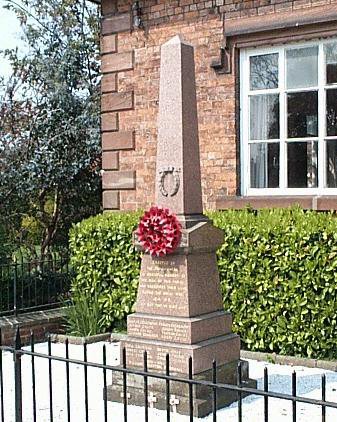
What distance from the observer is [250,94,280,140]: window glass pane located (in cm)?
959

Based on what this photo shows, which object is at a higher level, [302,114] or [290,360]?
[302,114]

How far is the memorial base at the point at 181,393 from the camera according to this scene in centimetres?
591

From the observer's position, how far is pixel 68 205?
49.5ft

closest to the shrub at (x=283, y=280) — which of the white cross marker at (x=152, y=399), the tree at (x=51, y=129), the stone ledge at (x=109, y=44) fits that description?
the white cross marker at (x=152, y=399)

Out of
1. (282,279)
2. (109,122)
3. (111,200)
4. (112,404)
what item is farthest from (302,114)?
(112,404)

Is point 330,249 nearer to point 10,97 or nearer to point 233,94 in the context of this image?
point 233,94

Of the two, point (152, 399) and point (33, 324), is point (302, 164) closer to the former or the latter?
point (33, 324)

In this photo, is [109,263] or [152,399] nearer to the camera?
[152,399]

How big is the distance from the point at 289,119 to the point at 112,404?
15.5 ft

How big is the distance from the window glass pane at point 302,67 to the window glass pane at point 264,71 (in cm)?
20

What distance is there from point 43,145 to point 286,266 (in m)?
7.55

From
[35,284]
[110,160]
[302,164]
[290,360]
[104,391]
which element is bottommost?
[290,360]

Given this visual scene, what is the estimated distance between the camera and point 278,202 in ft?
30.1

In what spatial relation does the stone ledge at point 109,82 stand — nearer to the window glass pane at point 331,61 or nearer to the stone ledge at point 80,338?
the window glass pane at point 331,61
